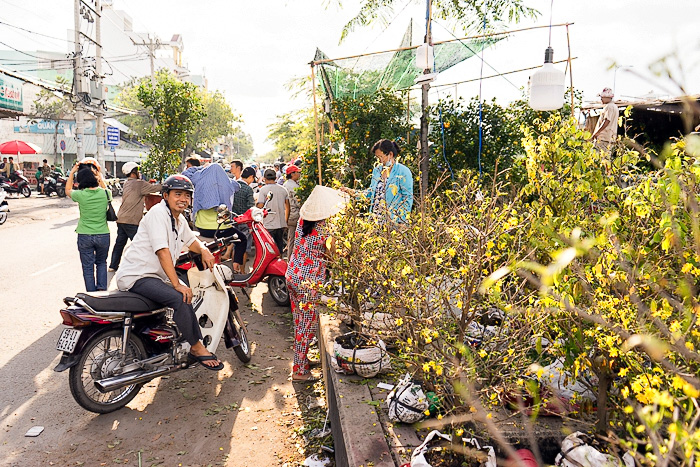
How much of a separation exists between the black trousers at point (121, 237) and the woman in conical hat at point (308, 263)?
3.76 metres

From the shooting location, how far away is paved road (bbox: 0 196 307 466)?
149 inches

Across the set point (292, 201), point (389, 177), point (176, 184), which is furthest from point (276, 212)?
point (176, 184)

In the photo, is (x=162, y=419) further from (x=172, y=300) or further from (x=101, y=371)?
(x=172, y=300)

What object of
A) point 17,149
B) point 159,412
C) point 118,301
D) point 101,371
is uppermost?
point 17,149

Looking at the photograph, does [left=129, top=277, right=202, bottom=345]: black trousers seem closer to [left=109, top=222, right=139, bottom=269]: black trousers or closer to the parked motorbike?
[left=109, top=222, right=139, bottom=269]: black trousers

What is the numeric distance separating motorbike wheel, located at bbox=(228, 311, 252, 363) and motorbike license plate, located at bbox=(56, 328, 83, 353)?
145cm

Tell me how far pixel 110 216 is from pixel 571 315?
19.5 feet

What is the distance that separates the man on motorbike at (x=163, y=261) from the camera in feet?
14.3

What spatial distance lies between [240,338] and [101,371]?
4.58 ft

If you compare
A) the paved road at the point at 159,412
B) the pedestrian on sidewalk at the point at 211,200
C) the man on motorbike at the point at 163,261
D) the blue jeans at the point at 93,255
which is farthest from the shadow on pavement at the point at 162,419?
the pedestrian on sidewalk at the point at 211,200

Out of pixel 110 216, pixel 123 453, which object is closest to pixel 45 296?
pixel 110 216

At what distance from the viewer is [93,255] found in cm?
675

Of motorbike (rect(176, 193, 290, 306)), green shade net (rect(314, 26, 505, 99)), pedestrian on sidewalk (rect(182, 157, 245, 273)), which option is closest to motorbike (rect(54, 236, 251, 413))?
motorbike (rect(176, 193, 290, 306))

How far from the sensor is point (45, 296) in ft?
24.5
